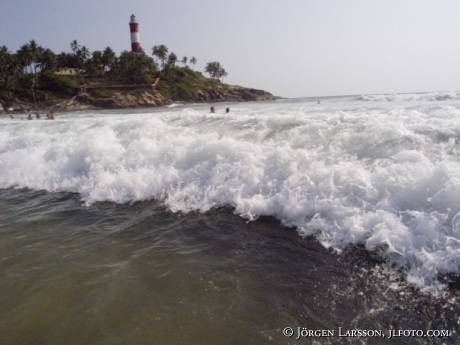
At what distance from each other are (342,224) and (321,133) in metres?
3.08

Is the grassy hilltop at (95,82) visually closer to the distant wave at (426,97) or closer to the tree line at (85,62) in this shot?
the tree line at (85,62)

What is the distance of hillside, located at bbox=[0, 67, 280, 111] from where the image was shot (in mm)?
61750

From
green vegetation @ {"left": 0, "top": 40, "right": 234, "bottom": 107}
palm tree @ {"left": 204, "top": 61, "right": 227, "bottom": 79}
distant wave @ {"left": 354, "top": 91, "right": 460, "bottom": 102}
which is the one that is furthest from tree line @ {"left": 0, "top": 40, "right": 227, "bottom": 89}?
distant wave @ {"left": 354, "top": 91, "right": 460, "bottom": 102}

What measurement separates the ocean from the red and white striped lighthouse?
8617cm

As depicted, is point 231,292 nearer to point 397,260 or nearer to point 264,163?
point 397,260

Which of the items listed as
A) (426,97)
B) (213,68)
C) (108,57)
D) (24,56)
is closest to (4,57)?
(24,56)

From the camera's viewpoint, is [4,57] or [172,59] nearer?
[4,57]

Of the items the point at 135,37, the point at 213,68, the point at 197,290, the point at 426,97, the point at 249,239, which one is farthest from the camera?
the point at 213,68

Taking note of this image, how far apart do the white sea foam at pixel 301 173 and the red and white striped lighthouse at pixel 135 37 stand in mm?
83692

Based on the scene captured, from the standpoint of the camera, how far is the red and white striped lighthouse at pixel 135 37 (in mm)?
82544

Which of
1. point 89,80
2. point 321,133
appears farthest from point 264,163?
point 89,80

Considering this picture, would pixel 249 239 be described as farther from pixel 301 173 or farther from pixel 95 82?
pixel 95 82

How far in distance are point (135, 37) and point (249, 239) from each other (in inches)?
3699

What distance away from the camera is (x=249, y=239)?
14.6 ft
